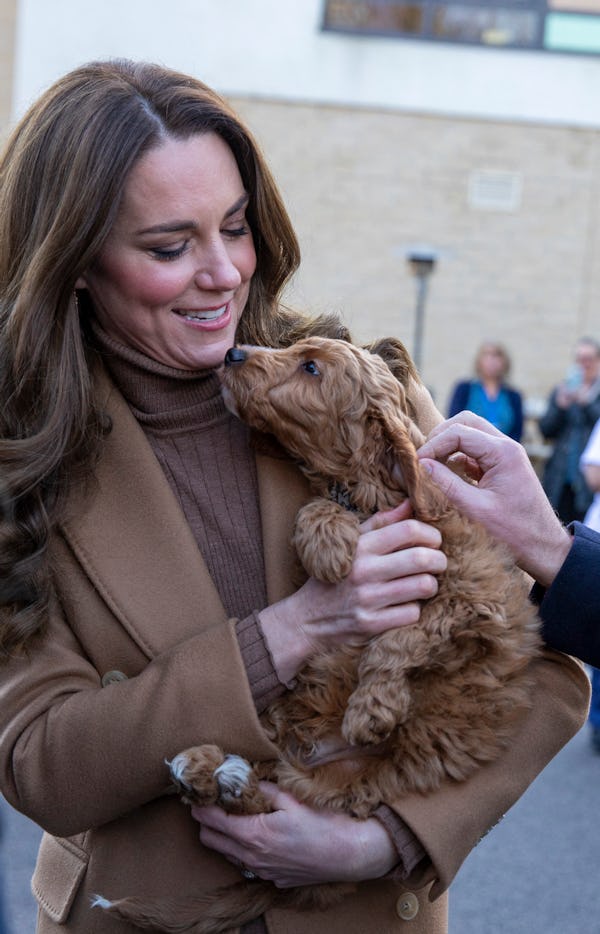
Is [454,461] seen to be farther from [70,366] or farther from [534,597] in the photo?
[70,366]

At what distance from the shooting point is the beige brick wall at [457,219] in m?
19.9

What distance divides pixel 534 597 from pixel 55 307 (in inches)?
52.2

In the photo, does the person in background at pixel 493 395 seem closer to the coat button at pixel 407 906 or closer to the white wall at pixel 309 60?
the white wall at pixel 309 60

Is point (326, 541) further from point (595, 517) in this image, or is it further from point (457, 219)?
point (457, 219)

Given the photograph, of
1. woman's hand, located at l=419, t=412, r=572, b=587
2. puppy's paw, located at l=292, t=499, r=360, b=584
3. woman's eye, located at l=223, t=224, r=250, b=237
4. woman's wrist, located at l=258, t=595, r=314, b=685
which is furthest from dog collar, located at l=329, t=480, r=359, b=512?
woman's eye, located at l=223, t=224, r=250, b=237

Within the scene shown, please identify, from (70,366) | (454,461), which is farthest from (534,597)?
(70,366)

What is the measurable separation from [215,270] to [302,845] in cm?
129

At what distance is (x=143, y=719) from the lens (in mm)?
2424

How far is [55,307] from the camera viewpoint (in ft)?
9.02

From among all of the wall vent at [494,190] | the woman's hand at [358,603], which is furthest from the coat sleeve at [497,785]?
the wall vent at [494,190]

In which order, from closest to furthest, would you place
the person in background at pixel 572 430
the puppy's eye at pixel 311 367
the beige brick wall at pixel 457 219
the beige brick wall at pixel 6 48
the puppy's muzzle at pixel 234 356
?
the puppy's muzzle at pixel 234 356, the puppy's eye at pixel 311 367, the person in background at pixel 572 430, the beige brick wall at pixel 457 219, the beige brick wall at pixel 6 48

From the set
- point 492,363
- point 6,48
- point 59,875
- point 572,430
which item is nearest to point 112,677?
point 59,875

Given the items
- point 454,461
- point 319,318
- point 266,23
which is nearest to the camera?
point 454,461

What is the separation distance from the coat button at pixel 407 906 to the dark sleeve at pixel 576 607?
2.13ft
